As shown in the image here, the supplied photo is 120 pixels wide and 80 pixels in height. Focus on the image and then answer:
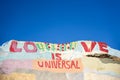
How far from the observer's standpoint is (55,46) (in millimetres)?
1925

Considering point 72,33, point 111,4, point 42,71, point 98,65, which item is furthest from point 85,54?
point 111,4

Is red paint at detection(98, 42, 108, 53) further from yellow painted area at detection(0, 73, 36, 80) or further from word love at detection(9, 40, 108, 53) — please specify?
yellow painted area at detection(0, 73, 36, 80)

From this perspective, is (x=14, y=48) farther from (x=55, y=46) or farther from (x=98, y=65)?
(x=98, y=65)

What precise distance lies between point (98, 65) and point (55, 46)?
0.40m

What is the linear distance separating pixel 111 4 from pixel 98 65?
0.69 metres

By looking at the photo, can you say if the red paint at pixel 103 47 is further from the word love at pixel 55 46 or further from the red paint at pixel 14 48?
the red paint at pixel 14 48

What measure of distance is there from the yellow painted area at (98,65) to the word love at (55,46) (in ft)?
0.43

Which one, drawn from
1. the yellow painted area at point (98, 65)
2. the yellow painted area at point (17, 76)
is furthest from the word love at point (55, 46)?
the yellow painted area at point (17, 76)

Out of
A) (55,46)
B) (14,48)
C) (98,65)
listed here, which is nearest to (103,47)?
(98,65)

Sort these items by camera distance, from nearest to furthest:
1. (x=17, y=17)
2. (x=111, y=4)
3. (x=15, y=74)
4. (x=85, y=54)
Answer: (x=15, y=74) < (x=85, y=54) < (x=17, y=17) < (x=111, y=4)

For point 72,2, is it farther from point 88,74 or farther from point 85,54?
point 88,74

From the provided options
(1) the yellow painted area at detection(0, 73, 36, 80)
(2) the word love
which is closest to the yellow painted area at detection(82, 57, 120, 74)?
(2) the word love

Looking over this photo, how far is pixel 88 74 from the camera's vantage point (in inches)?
68.8

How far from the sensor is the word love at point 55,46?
1.80 metres
